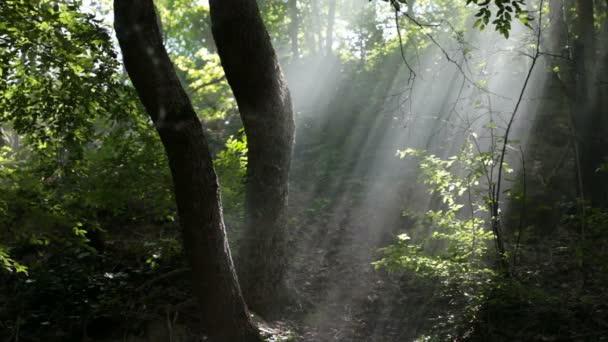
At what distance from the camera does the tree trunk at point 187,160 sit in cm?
426

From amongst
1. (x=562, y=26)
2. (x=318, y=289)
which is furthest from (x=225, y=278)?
(x=562, y=26)

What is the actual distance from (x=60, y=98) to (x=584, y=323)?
19.1ft

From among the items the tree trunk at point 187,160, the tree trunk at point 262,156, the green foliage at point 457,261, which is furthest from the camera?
the tree trunk at point 262,156

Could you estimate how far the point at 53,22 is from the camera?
5.18 meters

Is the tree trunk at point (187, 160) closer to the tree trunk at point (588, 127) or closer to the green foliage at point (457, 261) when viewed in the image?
the green foliage at point (457, 261)

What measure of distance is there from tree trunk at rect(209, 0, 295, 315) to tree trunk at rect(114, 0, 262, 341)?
1.00 m

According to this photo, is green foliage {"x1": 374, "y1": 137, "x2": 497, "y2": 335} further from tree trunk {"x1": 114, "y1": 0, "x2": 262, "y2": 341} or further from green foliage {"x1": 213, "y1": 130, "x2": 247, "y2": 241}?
green foliage {"x1": 213, "y1": 130, "x2": 247, "y2": 241}

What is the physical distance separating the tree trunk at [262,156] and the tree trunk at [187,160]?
3.27ft

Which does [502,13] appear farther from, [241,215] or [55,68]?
[55,68]

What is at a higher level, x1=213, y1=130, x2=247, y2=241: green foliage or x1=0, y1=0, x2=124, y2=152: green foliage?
x1=0, y1=0, x2=124, y2=152: green foliage

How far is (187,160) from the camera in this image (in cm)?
434

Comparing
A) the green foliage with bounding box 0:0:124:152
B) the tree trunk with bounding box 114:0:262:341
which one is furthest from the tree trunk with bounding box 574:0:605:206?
the green foliage with bounding box 0:0:124:152

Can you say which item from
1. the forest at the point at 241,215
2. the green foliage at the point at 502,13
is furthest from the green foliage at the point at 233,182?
the green foliage at the point at 502,13

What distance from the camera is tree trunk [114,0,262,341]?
426cm
